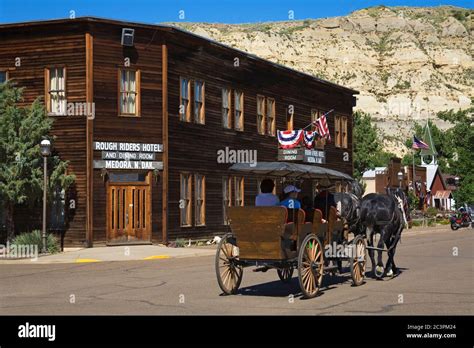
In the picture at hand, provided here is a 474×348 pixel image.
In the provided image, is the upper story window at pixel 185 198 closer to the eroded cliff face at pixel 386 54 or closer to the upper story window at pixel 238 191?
the upper story window at pixel 238 191

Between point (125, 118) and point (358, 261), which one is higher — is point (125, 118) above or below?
above

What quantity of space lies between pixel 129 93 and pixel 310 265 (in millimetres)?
17576

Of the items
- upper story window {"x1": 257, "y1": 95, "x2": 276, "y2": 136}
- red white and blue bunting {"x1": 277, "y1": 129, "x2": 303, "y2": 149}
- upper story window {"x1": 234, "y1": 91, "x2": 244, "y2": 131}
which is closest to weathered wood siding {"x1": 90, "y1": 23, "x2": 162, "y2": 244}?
upper story window {"x1": 234, "y1": 91, "x2": 244, "y2": 131}

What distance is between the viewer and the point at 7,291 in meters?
15.5

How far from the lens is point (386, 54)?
174875 mm

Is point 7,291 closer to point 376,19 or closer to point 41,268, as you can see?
point 41,268

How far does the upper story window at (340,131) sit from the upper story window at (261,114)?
9761 mm

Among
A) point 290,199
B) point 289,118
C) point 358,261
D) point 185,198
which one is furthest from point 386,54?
point 290,199

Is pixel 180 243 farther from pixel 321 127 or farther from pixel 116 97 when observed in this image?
pixel 321 127

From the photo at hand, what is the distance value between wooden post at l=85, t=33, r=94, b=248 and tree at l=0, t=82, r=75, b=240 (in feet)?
2.45

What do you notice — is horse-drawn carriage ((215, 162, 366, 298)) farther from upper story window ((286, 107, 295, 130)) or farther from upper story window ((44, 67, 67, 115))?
upper story window ((286, 107, 295, 130))
